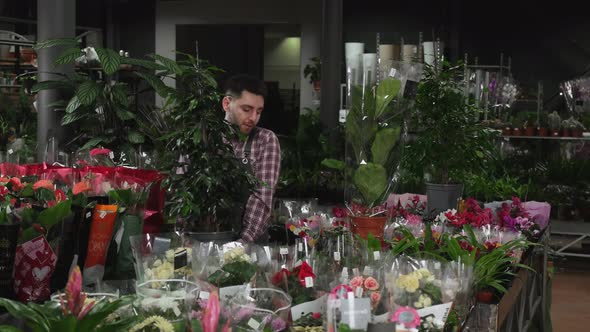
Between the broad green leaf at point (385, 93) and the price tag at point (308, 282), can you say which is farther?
the broad green leaf at point (385, 93)

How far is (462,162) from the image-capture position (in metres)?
4.25

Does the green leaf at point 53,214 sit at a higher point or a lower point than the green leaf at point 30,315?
higher

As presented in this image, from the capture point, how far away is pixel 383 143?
3.03 meters

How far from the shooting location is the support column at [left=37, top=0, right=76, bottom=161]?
14.1 feet

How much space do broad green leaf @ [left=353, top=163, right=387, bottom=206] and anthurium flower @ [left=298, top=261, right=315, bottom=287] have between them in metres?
1.03

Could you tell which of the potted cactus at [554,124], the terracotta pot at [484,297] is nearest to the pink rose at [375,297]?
the terracotta pot at [484,297]

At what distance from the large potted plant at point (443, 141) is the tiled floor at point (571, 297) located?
210cm

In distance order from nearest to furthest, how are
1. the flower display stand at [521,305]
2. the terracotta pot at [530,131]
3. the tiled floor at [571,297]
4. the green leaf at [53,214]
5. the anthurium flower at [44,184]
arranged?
the green leaf at [53,214], the anthurium flower at [44,184], the flower display stand at [521,305], the tiled floor at [571,297], the terracotta pot at [530,131]

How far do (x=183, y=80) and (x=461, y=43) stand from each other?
33.8ft

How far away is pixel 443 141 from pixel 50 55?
221cm

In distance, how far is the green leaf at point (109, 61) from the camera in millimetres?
4027

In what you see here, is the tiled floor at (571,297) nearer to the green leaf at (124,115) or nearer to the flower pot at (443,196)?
the flower pot at (443,196)

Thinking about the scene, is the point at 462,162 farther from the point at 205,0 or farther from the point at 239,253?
the point at 205,0

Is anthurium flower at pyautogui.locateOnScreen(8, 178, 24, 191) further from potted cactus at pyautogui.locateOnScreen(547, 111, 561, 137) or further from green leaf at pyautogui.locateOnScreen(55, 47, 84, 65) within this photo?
potted cactus at pyautogui.locateOnScreen(547, 111, 561, 137)
